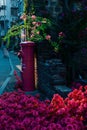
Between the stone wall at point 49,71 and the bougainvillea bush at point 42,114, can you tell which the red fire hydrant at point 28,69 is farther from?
the bougainvillea bush at point 42,114

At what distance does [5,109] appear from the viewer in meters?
5.13

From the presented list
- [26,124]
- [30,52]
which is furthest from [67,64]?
[26,124]

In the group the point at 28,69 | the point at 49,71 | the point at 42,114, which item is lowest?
the point at 28,69

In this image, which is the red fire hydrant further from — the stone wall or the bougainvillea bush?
the bougainvillea bush

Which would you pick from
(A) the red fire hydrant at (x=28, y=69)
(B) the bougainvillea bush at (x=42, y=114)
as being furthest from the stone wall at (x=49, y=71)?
(B) the bougainvillea bush at (x=42, y=114)

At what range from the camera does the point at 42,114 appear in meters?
5.05

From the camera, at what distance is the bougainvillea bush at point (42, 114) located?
4684 mm

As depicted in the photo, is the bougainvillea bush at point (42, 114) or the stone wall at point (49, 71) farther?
the stone wall at point (49, 71)

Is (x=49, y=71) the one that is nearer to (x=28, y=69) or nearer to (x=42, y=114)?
(x=28, y=69)

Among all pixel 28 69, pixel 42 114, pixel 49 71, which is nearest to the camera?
pixel 42 114

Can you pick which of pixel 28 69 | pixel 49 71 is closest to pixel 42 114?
pixel 49 71

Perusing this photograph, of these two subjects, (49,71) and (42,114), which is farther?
(49,71)

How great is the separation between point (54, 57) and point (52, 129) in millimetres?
6887

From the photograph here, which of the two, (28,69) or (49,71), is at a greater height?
(49,71)
